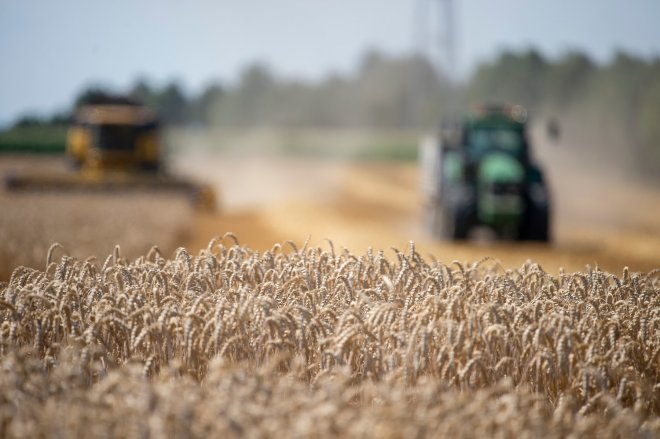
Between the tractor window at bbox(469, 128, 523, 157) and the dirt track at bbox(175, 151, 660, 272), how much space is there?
203 centimetres

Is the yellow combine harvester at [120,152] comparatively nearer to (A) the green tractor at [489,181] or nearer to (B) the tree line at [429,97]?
(A) the green tractor at [489,181]

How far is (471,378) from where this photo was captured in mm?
5492

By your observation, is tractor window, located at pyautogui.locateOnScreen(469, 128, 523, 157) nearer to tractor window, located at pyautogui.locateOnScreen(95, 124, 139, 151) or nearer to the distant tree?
tractor window, located at pyautogui.locateOnScreen(95, 124, 139, 151)

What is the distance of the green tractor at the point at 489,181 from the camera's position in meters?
19.1

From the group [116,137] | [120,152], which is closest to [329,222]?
[120,152]

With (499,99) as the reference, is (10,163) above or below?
below

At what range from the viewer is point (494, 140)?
20078 mm

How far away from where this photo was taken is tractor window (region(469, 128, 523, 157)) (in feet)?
65.4

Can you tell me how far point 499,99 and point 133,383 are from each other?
71548 millimetres

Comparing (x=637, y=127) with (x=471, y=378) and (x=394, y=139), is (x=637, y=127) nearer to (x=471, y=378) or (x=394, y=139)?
(x=394, y=139)

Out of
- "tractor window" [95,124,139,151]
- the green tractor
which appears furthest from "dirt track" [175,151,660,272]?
"tractor window" [95,124,139,151]

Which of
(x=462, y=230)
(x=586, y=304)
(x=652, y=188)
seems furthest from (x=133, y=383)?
(x=652, y=188)

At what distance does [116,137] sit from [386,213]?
37.9 ft

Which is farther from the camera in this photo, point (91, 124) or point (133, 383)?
point (91, 124)
